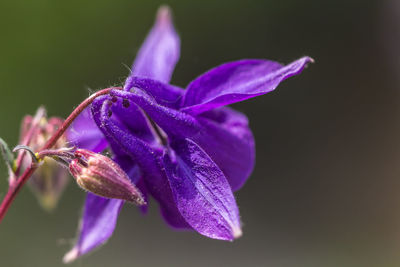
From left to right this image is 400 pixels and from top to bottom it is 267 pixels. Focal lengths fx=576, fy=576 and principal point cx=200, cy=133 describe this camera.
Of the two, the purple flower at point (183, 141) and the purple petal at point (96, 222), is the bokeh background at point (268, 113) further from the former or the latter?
the purple flower at point (183, 141)

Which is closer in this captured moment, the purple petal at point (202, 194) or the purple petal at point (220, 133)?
the purple petal at point (202, 194)

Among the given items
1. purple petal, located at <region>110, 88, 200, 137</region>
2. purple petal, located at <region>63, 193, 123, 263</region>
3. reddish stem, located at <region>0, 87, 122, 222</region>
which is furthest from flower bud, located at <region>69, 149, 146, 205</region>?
purple petal, located at <region>63, 193, 123, 263</region>

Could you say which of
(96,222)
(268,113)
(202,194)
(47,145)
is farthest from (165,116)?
(268,113)

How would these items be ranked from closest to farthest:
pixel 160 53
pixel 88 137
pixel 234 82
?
pixel 234 82 → pixel 88 137 → pixel 160 53

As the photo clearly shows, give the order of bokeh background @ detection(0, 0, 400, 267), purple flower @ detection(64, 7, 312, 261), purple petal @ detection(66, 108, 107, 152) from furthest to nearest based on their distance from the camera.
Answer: bokeh background @ detection(0, 0, 400, 267) < purple petal @ detection(66, 108, 107, 152) < purple flower @ detection(64, 7, 312, 261)

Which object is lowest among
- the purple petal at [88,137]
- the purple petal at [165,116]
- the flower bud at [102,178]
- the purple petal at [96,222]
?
the purple petal at [96,222]

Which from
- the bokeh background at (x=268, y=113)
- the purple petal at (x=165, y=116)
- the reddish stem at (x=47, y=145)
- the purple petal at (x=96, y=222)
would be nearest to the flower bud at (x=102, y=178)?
the reddish stem at (x=47, y=145)

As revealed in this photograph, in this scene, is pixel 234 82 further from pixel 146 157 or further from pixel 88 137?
pixel 88 137

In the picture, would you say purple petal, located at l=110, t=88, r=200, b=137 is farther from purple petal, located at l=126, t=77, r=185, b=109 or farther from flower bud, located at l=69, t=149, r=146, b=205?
flower bud, located at l=69, t=149, r=146, b=205
